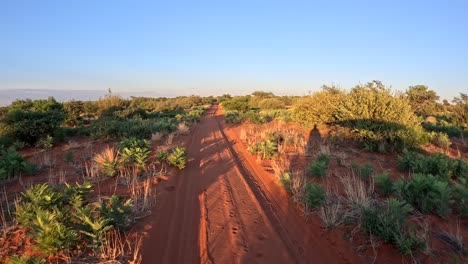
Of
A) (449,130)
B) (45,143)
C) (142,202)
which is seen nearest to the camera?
(142,202)

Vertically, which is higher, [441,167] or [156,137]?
[441,167]

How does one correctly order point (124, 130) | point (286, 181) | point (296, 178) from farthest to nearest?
point (124, 130)
point (296, 178)
point (286, 181)

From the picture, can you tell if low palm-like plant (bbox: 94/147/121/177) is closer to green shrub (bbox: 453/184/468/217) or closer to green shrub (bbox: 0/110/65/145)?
green shrub (bbox: 453/184/468/217)

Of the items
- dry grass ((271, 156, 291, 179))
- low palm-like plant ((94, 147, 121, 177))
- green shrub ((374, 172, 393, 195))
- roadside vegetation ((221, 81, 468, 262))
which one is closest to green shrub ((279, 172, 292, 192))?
roadside vegetation ((221, 81, 468, 262))

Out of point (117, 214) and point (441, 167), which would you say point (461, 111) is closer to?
point (441, 167)

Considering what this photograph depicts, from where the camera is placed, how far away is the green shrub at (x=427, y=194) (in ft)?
16.6

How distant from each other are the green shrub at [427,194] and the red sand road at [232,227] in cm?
195

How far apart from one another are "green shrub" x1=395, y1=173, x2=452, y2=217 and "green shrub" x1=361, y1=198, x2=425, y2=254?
68 cm

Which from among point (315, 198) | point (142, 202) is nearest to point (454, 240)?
point (315, 198)

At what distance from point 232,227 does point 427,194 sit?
3716 mm

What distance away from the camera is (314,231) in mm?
4906

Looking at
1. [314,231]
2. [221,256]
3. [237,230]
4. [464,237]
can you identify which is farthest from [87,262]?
[464,237]

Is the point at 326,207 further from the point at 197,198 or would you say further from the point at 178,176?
the point at 178,176

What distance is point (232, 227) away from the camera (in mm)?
5055
